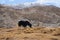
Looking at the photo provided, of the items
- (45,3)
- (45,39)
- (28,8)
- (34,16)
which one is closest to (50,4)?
(45,3)

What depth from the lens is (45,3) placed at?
43.2 m

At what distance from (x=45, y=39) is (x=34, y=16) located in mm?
27378

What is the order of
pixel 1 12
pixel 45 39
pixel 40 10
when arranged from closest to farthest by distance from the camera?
1. pixel 45 39
2. pixel 1 12
3. pixel 40 10

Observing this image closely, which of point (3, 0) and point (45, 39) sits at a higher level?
point (3, 0)

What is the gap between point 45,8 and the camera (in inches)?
1682

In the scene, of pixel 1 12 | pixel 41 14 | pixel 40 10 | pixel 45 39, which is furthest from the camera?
pixel 40 10

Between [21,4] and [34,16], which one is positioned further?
[21,4]

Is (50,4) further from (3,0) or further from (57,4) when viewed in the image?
(3,0)

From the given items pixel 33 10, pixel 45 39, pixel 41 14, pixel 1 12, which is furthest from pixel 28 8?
pixel 45 39

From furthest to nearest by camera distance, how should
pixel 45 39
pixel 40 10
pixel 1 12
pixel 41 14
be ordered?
pixel 40 10 < pixel 41 14 < pixel 1 12 < pixel 45 39

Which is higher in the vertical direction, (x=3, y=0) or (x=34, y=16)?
(x=3, y=0)

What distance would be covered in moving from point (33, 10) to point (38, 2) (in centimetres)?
242

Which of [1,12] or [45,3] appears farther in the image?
[45,3]

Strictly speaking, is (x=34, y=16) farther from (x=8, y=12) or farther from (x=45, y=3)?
(x=45, y=3)
